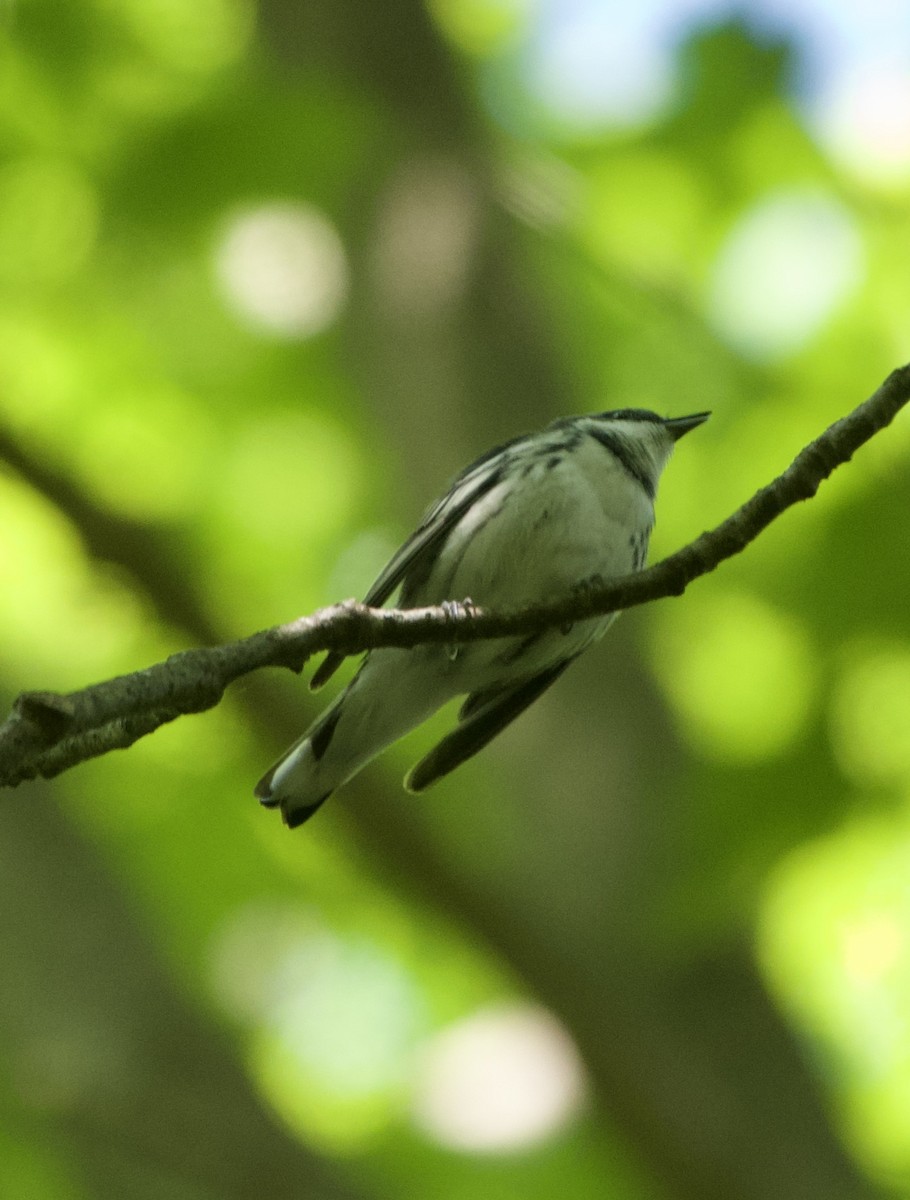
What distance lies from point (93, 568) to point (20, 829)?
1004mm

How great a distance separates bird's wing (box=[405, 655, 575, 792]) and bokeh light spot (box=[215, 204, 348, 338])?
2.22 metres

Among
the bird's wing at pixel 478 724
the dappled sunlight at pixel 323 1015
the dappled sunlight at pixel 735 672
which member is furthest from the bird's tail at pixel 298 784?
the dappled sunlight at pixel 323 1015

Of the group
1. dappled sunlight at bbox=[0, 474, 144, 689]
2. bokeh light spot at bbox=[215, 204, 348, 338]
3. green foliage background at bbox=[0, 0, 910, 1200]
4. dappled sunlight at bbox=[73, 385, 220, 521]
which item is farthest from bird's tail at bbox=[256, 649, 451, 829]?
dappled sunlight at bbox=[73, 385, 220, 521]

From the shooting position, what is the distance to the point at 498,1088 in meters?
5.13

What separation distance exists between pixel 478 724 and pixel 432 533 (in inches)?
18.7

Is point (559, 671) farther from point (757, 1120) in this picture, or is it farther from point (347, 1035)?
point (347, 1035)

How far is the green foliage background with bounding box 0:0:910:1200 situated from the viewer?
3465 millimetres

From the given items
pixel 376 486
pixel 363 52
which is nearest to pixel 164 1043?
pixel 376 486

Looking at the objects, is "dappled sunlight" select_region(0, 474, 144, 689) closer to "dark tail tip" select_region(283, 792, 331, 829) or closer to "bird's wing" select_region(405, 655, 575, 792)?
"bird's wing" select_region(405, 655, 575, 792)

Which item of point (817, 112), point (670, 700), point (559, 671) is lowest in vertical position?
point (559, 671)

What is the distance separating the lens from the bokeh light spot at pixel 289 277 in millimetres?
5516

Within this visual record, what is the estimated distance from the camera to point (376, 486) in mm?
6465

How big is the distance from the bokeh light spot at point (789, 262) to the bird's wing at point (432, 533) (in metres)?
1.85

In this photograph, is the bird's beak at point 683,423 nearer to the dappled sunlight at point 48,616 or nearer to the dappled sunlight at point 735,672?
the dappled sunlight at point 735,672
